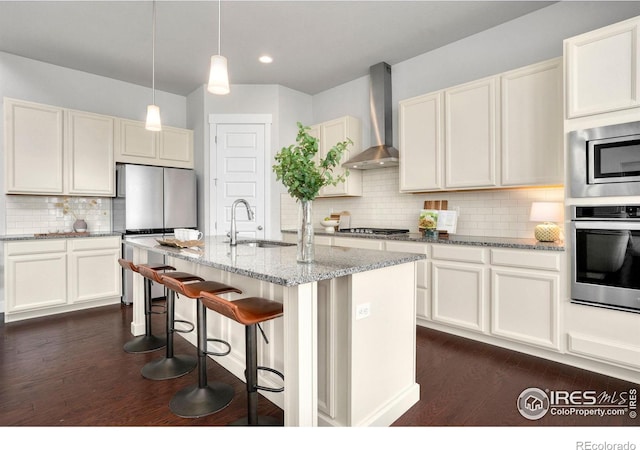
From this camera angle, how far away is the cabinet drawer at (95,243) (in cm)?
411

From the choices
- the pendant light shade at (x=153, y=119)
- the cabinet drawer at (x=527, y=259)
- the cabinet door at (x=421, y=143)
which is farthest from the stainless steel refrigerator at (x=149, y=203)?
the cabinet drawer at (x=527, y=259)

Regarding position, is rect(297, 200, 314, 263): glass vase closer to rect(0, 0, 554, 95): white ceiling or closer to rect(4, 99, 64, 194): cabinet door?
rect(0, 0, 554, 95): white ceiling

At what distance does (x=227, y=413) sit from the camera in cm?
203

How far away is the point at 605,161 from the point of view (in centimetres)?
244

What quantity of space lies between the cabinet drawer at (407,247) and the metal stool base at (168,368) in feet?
6.99

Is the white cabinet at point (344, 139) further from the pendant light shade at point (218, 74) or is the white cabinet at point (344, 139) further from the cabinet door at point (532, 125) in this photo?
the pendant light shade at point (218, 74)

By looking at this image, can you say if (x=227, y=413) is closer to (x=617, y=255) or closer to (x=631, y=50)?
(x=617, y=255)

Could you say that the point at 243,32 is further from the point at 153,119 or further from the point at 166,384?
the point at 166,384

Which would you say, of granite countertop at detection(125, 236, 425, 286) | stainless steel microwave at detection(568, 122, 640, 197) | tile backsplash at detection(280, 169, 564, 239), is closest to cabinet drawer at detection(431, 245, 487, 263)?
tile backsplash at detection(280, 169, 564, 239)

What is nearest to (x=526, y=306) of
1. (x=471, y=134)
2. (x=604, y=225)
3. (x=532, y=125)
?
(x=604, y=225)

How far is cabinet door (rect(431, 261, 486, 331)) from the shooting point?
3.07m

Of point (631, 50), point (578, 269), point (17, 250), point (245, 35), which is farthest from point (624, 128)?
point (17, 250)

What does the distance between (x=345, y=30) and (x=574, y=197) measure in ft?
8.72

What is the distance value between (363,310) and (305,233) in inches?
19.9
